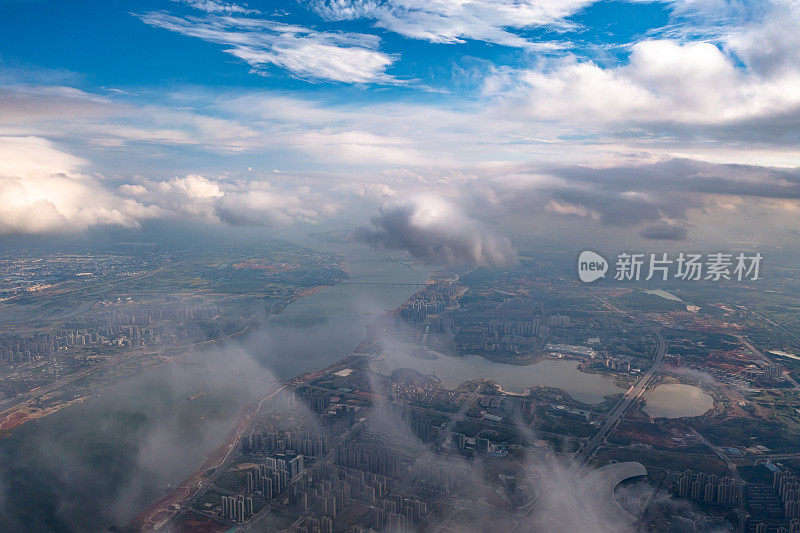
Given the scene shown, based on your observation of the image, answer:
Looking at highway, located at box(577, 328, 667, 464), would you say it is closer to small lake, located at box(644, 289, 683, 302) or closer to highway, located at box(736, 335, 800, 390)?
highway, located at box(736, 335, 800, 390)

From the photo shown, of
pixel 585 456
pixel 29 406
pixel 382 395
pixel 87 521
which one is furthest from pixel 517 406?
pixel 29 406

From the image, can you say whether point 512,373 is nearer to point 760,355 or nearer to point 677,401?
point 677,401

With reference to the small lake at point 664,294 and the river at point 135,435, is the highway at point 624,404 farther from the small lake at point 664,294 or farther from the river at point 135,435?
the small lake at point 664,294

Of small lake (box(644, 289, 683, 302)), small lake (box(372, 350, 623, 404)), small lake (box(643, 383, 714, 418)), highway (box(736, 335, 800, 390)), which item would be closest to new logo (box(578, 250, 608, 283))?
small lake (box(644, 289, 683, 302))

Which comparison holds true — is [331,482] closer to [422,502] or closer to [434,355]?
[422,502]

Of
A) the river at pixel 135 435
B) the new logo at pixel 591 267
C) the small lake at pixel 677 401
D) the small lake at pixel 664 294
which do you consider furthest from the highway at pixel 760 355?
the river at pixel 135 435
